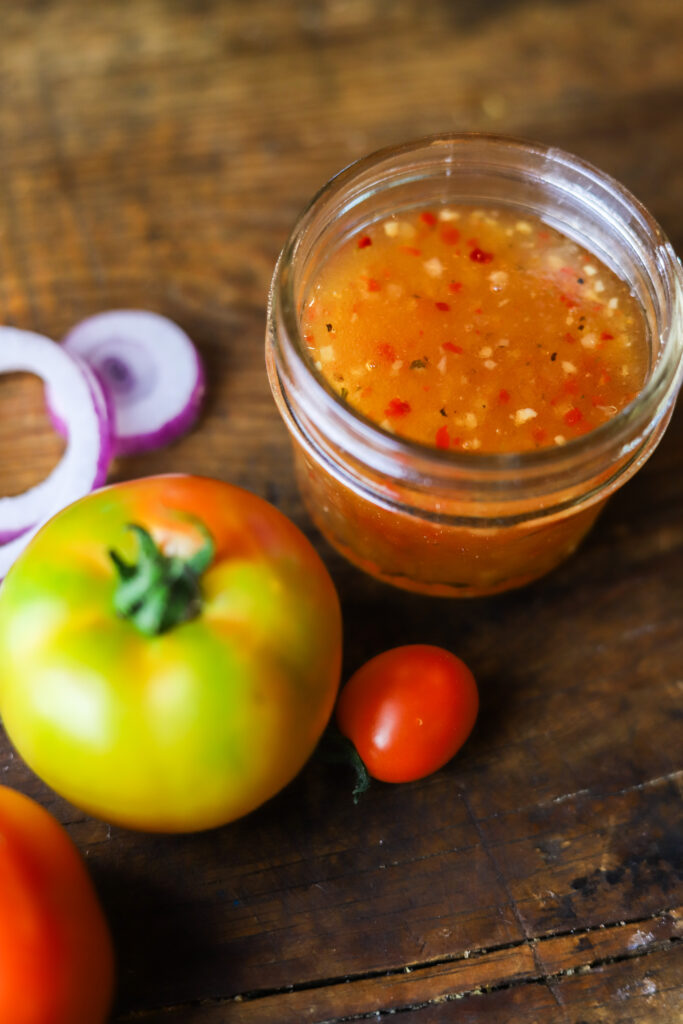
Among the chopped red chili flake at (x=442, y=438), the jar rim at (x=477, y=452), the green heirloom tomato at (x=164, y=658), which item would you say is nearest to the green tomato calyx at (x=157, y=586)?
the green heirloom tomato at (x=164, y=658)

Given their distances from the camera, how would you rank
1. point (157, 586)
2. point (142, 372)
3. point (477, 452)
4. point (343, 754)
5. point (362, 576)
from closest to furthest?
point (157, 586), point (477, 452), point (343, 754), point (362, 576), point (142, 372)

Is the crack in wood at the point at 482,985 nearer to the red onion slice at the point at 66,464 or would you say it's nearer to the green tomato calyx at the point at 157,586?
the green tomato calyx at the point at 157,586

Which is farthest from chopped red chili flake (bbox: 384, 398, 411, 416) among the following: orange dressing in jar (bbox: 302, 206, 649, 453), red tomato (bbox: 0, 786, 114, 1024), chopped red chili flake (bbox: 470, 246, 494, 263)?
red tomato (bbox: 0, 786, 114, 1024)

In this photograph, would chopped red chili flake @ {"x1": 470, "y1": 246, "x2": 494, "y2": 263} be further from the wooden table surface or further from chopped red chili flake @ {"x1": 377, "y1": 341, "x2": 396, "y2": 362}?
the wooden table surface

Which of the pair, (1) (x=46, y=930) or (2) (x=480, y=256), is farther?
(2) (x=480, y=256)

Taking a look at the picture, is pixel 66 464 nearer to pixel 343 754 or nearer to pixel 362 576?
pixel 362 576

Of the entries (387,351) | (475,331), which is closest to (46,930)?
(387,351)

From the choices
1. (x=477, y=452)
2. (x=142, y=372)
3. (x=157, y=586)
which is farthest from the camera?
(x=142, y=372)
